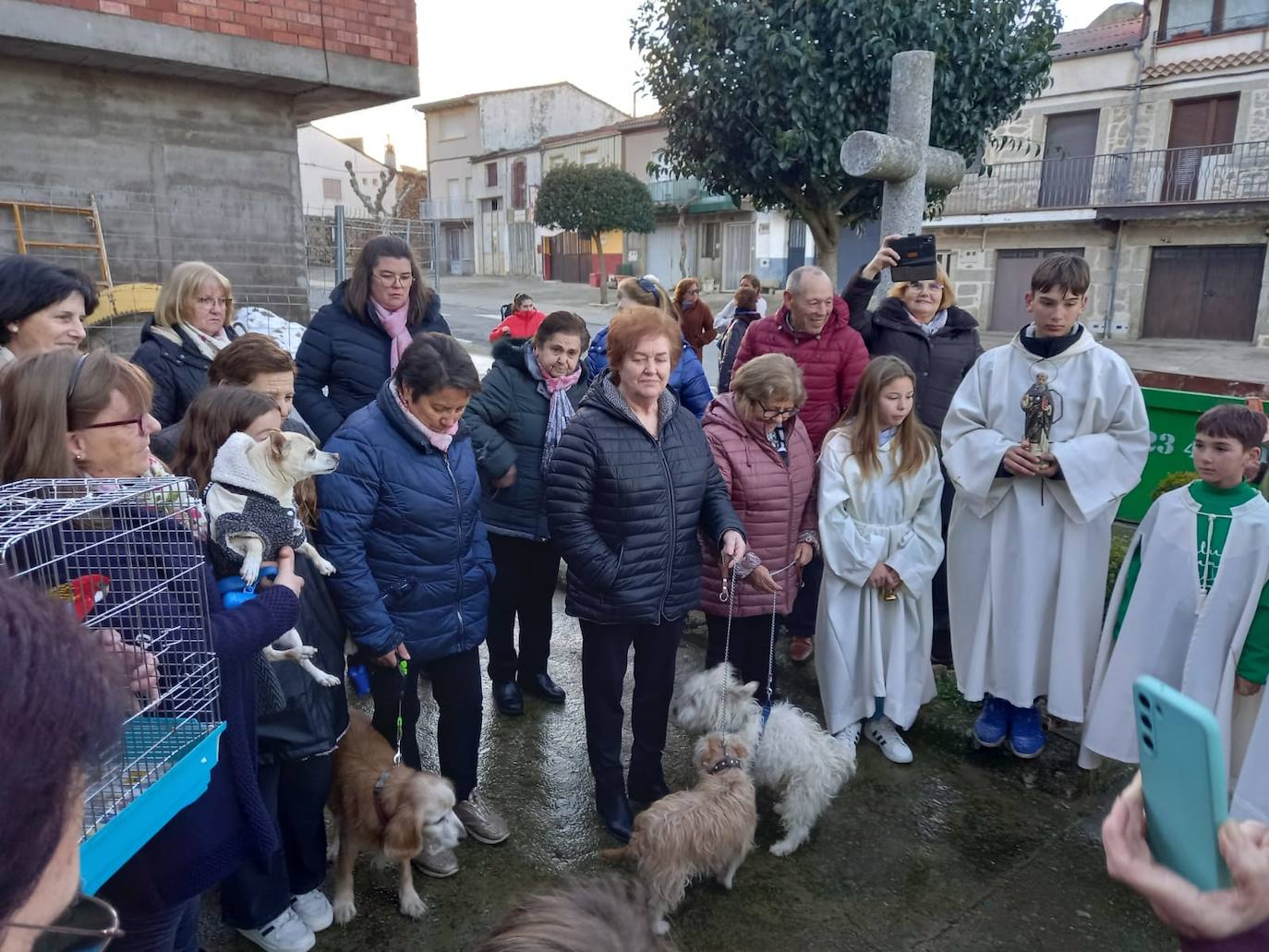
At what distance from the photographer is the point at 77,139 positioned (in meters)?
7.02

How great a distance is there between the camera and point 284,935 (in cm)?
270

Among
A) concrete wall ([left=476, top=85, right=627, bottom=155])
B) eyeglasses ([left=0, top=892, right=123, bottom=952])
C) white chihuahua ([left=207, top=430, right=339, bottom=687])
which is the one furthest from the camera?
concrete wall ([left=476, top=85, right=627, bottom=155])

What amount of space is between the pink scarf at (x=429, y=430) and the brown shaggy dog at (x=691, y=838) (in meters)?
1.44

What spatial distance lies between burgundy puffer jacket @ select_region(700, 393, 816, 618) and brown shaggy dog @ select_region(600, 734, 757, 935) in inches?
37.1

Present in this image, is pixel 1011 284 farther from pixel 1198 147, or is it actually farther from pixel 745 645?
pixel 745 645

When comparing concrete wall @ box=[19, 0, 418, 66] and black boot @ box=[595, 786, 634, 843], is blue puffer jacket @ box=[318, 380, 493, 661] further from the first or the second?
concrete wall @ box=[19, 0, 418, 66]

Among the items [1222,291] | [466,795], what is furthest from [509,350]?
[1222,291]

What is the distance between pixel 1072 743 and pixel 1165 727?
3.56m

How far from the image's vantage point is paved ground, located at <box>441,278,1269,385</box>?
17875mm

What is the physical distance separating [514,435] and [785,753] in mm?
1886

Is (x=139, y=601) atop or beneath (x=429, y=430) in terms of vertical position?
beneath

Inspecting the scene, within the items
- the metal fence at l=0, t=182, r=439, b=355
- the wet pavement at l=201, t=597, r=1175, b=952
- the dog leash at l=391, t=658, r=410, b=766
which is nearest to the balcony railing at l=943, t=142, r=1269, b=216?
the metal fence at l=0, t=182, r=439, b=355

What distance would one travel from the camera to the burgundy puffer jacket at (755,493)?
3812mm

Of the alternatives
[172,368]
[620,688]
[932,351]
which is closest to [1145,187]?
[932,351]
